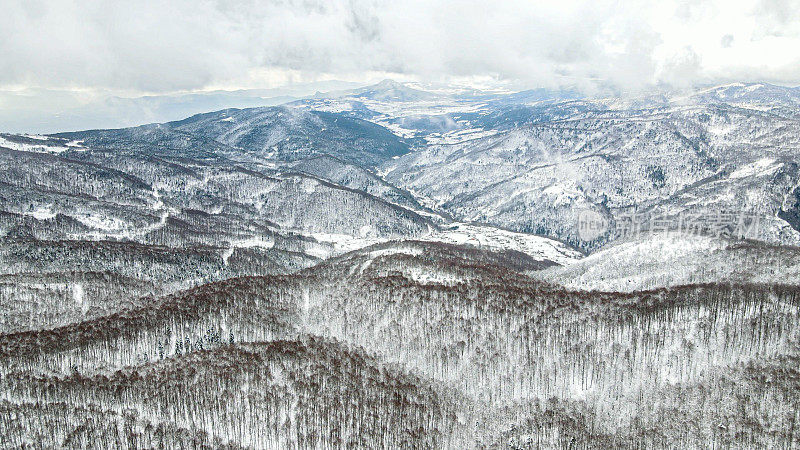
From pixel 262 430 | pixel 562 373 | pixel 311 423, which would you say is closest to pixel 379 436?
pixel 311 423

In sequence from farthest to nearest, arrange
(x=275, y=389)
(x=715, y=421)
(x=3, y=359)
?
(x=3, y=359) → (x=275, y=389) → (x=715, y=421)

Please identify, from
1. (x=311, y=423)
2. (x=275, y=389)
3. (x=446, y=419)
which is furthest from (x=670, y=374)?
(x=275, y=389)

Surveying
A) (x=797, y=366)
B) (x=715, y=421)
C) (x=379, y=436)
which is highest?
(x=797, y=366)

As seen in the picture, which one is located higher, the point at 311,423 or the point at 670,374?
the point at 670,374

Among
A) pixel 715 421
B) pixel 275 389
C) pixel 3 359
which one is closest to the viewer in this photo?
pixel 715 421

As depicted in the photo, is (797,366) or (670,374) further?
(670,374)

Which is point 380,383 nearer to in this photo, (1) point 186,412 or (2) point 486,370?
(2) point 486,370

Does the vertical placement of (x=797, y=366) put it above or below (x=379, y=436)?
above

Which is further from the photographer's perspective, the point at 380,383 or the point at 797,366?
the point at 380,383

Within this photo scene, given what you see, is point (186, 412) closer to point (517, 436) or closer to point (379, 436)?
point (379, 436)
